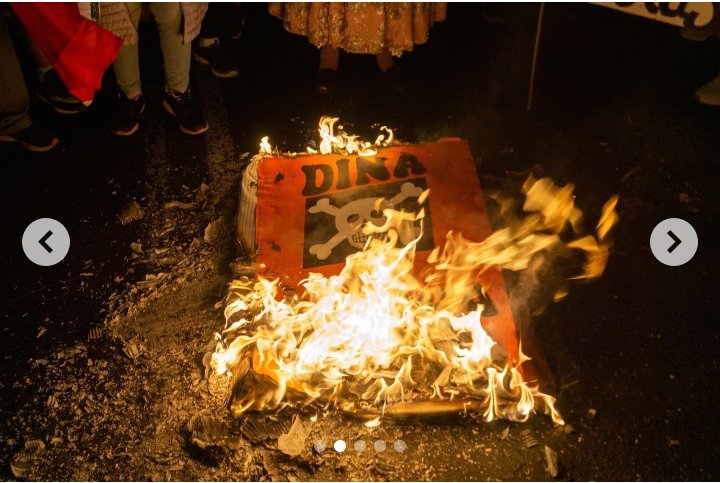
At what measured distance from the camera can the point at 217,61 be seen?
546cm

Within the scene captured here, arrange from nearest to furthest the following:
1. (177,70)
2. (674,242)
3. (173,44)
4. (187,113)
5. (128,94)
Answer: (674,242)
(173,44)
(177,70)
(128,94)
(187,113)

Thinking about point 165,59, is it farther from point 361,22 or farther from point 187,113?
point 361,22

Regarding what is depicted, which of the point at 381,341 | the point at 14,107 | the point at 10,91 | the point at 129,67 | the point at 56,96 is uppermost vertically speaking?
the point at 129,67

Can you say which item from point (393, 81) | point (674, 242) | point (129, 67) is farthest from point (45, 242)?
point (674, 242)

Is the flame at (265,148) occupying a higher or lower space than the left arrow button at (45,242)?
higher

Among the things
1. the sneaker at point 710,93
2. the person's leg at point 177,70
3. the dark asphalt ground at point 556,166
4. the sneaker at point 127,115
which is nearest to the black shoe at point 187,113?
the person's leg at point 177,70

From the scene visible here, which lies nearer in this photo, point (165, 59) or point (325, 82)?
point (165, 59)

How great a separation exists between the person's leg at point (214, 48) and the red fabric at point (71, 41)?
1736 millimetres

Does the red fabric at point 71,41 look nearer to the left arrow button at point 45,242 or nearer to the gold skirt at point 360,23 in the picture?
the left arrow button at point 45,242

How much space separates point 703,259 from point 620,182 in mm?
868

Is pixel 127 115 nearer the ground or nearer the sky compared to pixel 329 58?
nearer the ground

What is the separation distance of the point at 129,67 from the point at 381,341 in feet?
10.3

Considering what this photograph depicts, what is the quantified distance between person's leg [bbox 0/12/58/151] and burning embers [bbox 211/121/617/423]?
2510 mm

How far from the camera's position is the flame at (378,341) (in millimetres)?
3148
